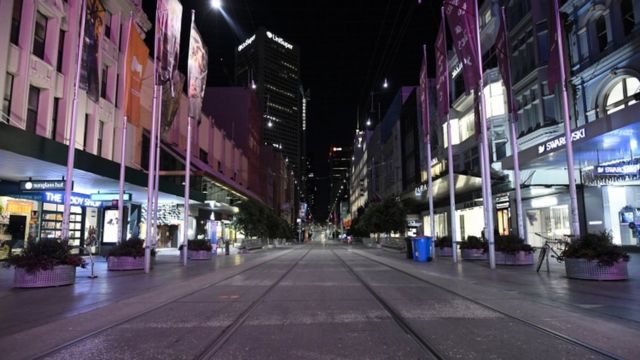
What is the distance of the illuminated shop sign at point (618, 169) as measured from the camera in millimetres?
21919

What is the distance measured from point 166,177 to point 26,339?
3569cm

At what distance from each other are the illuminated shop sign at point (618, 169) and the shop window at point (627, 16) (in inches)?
341

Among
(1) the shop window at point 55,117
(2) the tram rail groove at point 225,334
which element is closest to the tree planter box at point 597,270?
(2) the tram rail groove at point 225,334

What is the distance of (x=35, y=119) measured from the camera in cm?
2327

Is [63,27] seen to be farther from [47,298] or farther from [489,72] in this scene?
[489,72]

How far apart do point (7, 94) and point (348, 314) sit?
19.8 meters

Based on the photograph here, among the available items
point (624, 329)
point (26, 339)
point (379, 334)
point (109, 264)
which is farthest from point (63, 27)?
point (624, 329)

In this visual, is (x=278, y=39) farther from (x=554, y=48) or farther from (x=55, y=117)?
(x=554, y=48)

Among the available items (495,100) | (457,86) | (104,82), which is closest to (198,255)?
(104,82)

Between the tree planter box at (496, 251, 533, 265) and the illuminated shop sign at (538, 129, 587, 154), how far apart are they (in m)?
5.24

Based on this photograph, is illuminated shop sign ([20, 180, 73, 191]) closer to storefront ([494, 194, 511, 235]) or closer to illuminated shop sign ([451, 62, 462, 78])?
storefront ([494, 194, 511, 235])

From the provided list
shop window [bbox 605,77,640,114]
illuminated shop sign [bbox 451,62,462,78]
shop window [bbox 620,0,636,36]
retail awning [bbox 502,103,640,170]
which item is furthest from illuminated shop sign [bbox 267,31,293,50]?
retail awning [bbox 502,103,640,170]

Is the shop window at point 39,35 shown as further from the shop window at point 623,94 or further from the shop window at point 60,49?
the shop window at point 623,94

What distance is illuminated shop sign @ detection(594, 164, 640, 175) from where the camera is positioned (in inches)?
863
